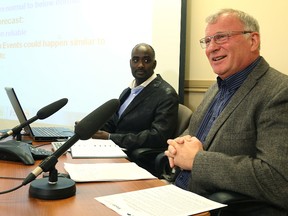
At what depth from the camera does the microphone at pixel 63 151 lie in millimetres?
899

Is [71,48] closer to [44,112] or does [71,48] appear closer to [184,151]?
[44,112]

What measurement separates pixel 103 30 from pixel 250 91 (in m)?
1.84

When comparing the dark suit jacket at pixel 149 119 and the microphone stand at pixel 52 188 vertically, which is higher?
the microphone stand at pixel 52 188

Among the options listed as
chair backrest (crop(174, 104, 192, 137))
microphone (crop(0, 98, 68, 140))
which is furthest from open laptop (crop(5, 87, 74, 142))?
chair backrest (crop(174, 104, 192, 137))

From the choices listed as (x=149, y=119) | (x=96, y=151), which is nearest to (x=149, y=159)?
(x=149, y=119)

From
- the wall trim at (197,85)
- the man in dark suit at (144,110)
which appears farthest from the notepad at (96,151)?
the wall trim at (197,85)

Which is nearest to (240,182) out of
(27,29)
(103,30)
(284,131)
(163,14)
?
(284,131)

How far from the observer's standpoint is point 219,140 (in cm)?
140

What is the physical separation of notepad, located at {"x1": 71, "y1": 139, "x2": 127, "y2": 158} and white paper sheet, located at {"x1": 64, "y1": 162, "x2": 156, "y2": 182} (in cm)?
16

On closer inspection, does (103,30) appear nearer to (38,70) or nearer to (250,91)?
(38,70)

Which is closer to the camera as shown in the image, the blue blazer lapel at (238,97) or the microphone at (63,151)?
the microphone at (63,151)

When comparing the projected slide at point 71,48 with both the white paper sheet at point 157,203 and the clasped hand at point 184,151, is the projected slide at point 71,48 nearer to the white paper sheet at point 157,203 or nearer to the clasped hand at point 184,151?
the clasped hand at point 184,151

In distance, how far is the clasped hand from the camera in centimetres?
137

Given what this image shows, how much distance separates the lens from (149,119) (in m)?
2.43
